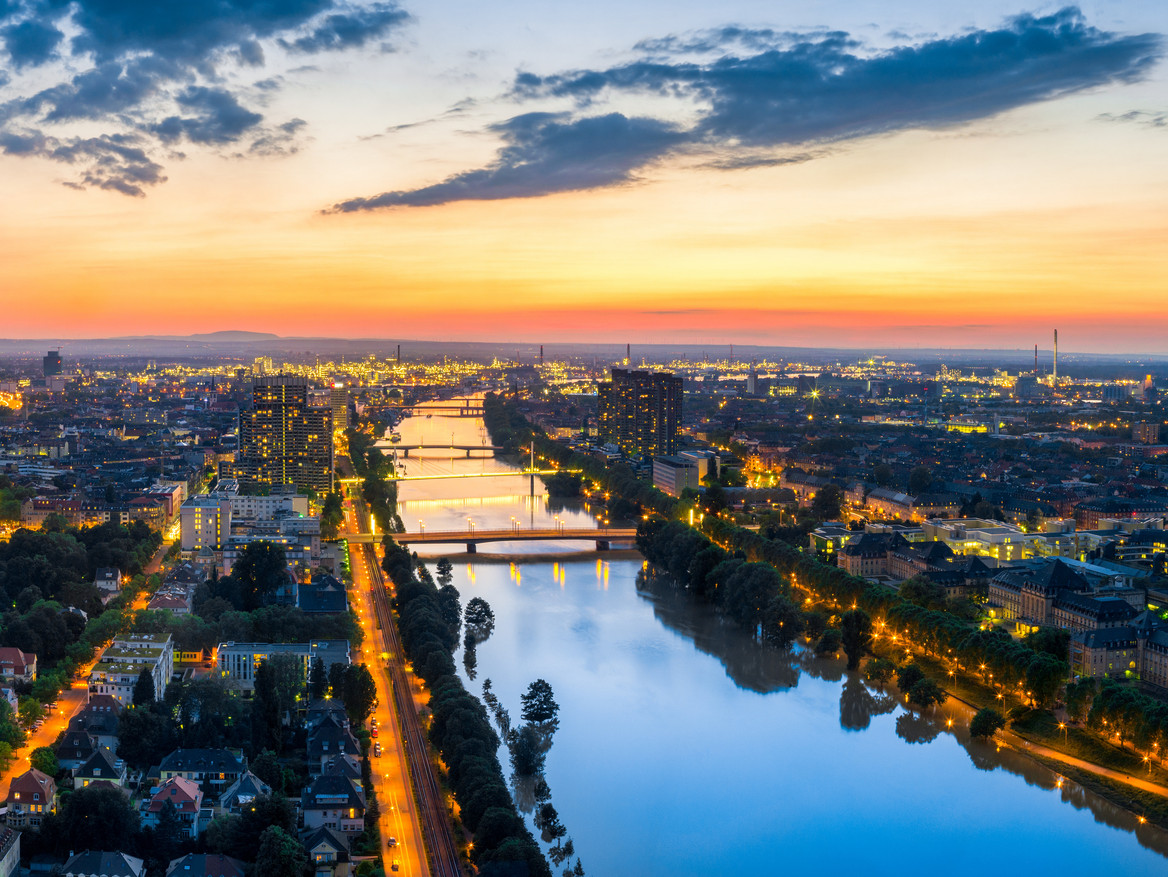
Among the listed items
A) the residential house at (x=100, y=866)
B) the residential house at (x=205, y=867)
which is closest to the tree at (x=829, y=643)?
the residential house at (x=205, y=867)

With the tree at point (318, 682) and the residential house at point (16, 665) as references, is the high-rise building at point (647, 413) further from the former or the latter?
the residential house at point (16, 665)

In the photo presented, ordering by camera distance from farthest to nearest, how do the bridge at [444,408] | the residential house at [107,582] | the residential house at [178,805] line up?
the bridge at [444,408], the residential house at [107,582], the residential house at [178,805]

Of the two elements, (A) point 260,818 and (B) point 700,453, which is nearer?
(A) point 260,818

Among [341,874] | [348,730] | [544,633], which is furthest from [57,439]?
[341,874]

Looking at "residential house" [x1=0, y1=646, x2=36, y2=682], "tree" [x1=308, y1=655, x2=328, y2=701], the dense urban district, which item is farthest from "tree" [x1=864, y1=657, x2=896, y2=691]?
"residential house" [x1=0, y1=646, x2=36, y2=682]

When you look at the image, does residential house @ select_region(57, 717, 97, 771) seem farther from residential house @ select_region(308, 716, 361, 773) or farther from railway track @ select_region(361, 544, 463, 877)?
railway track @ select_region(361, 544, 463, 877)

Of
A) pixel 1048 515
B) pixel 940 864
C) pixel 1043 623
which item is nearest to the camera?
pixel 940 864

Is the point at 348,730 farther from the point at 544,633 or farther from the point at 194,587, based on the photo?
the point at 194,587

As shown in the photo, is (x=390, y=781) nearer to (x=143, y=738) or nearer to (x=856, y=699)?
(x=143, y=738)
